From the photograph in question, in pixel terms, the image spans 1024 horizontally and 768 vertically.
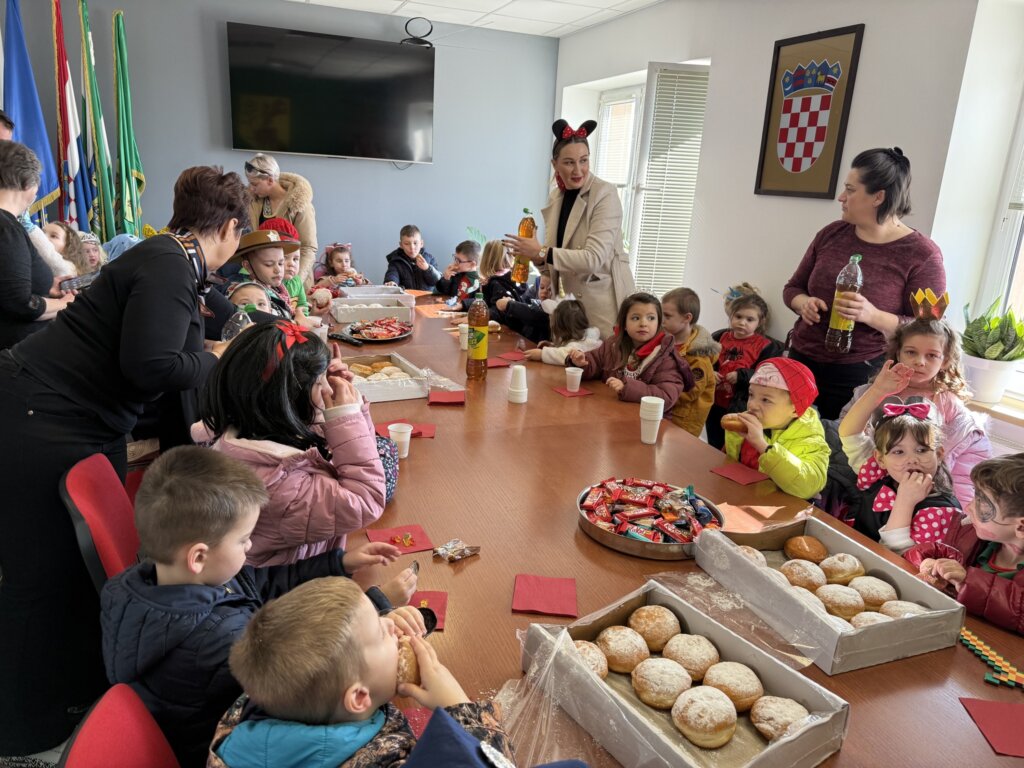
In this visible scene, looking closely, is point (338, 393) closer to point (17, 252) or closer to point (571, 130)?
point (17, 252)

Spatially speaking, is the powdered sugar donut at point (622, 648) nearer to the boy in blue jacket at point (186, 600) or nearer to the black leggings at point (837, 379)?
the boy in blue jacket at point (186, 600)

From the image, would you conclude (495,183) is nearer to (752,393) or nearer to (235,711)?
(752,393)

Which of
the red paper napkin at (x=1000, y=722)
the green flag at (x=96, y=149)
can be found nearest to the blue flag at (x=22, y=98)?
the green flag at (x=96, y=149)

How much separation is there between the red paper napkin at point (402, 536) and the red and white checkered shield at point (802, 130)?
3312mm

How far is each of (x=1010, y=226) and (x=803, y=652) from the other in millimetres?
2979

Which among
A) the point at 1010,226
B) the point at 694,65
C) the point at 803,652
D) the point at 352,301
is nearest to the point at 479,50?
the point at 694,65

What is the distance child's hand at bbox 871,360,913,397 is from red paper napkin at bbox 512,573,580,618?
1.43 metres

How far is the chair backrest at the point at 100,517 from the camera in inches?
50.6

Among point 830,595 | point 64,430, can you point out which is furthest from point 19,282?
point 830,595

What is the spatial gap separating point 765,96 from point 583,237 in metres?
1.79

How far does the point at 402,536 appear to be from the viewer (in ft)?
4.94

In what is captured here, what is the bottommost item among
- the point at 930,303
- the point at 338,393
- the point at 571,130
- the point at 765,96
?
the point at 338,393

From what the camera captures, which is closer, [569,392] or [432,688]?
[432,688]

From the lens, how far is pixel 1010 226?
3215 mm
